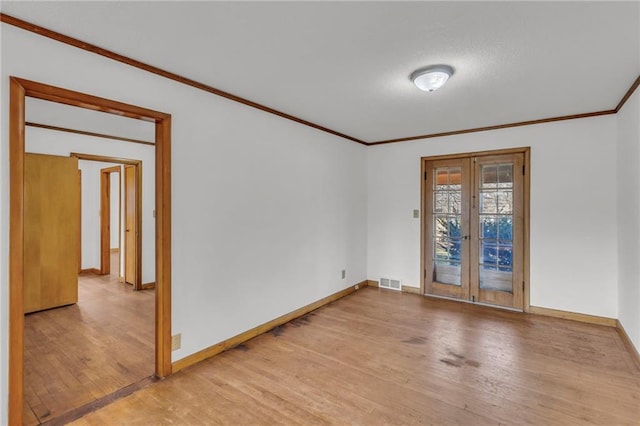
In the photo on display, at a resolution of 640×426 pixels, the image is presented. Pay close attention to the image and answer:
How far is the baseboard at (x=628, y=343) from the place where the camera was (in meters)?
2.80

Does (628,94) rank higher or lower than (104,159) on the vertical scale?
higher

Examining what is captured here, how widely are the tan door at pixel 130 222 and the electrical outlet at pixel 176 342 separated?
10.1 ft

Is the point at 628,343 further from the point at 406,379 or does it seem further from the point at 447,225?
the point at 406,379

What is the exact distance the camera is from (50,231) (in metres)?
4.28

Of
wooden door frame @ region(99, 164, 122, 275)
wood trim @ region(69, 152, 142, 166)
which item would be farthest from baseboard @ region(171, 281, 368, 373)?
wooden door frame @ region(99, 164, 122, 275)

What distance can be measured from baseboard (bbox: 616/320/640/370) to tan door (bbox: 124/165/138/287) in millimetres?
6293

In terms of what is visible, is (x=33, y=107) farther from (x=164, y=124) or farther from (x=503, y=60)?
(x=503, y=60)

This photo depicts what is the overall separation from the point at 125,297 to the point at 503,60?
5.46 meters

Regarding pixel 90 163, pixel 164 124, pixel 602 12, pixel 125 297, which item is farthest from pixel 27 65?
pixel 90 163

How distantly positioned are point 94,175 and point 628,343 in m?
8.70

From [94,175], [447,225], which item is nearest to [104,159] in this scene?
[94,175]

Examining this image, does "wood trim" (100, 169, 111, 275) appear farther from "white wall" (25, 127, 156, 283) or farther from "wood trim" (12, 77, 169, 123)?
"wood trim" (12, 77, 169, 123)

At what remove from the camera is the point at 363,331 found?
11.6ft

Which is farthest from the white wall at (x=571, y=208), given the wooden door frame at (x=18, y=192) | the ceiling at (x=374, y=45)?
the wooden door frame at (x=18, y=192)
